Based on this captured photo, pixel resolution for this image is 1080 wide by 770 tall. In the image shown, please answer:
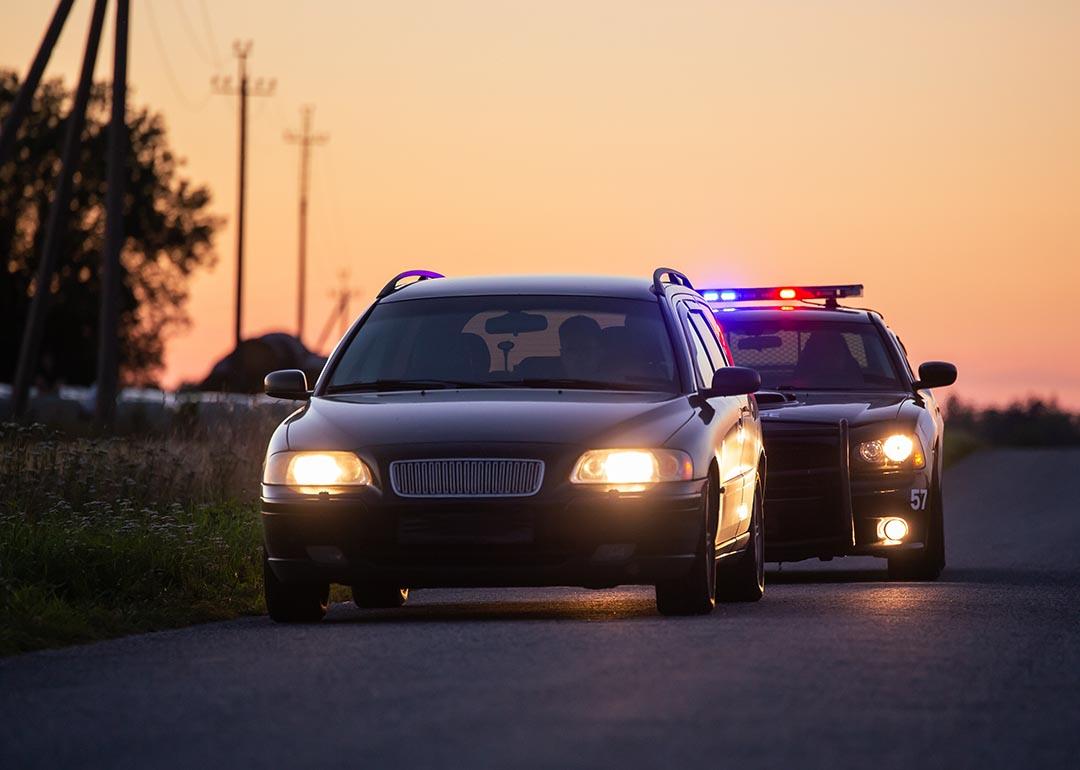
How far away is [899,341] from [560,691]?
9.30 meters

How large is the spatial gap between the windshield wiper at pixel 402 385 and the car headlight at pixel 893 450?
417 cm

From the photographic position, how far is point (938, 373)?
16.7 meters

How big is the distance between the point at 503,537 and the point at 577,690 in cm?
278

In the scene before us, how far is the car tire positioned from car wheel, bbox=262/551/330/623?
534 centimetres

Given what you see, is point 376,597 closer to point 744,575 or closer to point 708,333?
point 744,575

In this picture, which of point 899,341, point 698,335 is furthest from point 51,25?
point 698,335

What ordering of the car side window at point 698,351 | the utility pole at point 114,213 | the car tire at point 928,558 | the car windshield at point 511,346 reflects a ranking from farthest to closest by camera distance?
the utility pole at point 114,213
the car tire at point 928,558
the car side window at point 698,351
the car windshield at point 511,346

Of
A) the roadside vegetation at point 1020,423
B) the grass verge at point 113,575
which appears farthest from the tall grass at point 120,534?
the roadside vegetation at point 1020,423

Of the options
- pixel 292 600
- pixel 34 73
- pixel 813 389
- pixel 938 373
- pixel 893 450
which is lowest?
pixel 292 600

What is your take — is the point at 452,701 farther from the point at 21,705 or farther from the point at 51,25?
the point at 51,25

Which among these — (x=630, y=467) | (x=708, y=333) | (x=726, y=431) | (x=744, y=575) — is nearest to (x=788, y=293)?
(x=708, y=333)

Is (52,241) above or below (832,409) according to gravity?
above

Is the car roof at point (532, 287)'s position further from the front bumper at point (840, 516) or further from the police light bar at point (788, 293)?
the police light bar at point (788, 293)

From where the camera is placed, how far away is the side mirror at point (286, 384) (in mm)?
12570
